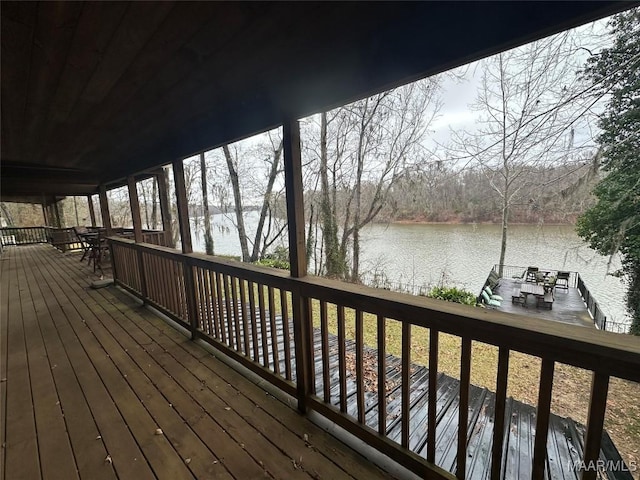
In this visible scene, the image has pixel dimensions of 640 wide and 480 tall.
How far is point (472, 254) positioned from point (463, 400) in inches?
366

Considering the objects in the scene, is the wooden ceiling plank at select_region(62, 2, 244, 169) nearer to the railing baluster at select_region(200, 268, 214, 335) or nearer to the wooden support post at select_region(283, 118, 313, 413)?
the wooden support post at select_region(283, 118, 313, 413)

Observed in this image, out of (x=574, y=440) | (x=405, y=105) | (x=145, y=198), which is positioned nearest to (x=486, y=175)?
(x=405, y=105)

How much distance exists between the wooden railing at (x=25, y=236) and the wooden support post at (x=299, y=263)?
16990 mm

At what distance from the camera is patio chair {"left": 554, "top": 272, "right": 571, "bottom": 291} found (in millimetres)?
6295

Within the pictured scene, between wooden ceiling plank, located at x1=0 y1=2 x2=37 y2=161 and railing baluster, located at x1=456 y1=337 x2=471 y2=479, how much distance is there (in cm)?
234

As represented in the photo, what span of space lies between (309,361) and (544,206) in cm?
600

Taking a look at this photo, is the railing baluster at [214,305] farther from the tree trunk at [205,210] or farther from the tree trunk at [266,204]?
the tree trunk at [205,210]

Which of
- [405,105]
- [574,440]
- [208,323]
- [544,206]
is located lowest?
[574,440]

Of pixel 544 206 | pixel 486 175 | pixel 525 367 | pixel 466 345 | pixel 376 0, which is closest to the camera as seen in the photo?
pixel 376 0

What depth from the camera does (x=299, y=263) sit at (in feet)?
6.27

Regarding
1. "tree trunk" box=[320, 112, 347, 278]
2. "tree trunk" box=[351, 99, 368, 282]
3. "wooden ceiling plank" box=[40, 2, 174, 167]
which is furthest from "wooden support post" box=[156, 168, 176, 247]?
"tree trunk" box=[351, 99, 368, 282]

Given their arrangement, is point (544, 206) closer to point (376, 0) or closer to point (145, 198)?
point (376, 0)

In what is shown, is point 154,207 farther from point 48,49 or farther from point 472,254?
point 48,49

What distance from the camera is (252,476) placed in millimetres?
1475
